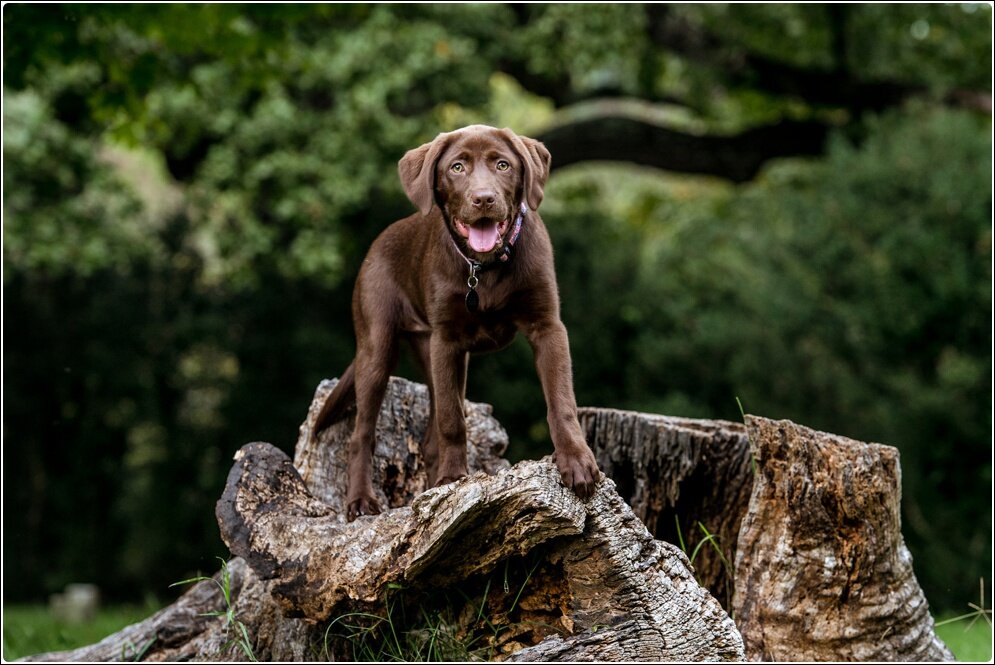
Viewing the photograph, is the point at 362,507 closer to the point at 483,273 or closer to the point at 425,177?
the point at 483,273

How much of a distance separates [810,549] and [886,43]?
10456 mm

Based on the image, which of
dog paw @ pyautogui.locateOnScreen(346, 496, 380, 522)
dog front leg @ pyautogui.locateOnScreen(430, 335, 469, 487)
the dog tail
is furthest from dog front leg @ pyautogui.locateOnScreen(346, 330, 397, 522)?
dog front leg @ pyautogui.locateOnScreen(430, 335, 469, 487)

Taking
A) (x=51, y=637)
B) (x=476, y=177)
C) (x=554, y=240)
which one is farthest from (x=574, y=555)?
(x=554, y=240)

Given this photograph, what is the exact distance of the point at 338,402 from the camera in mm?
5445

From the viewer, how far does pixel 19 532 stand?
42.6ft

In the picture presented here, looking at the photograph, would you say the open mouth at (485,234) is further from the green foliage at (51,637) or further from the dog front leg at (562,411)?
the green foliage at (51,637)

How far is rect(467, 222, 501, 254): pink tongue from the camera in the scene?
4188 millimetres

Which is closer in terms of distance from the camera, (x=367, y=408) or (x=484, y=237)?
(x=484, y=237)

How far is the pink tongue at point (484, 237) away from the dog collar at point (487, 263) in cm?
15

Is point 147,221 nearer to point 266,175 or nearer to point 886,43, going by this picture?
point 266,175

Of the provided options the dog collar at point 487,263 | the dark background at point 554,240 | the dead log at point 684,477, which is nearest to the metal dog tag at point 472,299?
the dog collar at point 487,263

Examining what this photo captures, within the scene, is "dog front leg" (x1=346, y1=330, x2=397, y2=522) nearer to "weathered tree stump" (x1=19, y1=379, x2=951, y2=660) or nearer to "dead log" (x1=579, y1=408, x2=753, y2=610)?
"weathered tree stump" (x1=19, y1=379, x2=951, y2=660)

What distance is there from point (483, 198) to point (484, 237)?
16 cm

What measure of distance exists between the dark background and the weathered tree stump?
5.00 metres
